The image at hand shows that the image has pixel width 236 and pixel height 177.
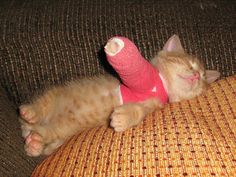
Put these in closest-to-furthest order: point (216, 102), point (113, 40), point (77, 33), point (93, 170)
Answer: point (93, 170)
point (113, 40)
point (216, 102)
point (77, 33)

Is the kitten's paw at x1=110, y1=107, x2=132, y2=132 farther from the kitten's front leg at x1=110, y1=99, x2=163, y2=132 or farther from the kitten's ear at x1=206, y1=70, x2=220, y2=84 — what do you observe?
the kitten's ear at x1=206, y1=70, x2=220, y2=84

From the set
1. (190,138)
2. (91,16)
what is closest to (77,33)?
(91,16)

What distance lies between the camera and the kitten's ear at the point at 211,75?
54.0 inches

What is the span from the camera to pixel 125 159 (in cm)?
80

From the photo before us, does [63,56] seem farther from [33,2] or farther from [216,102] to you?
[216,102]

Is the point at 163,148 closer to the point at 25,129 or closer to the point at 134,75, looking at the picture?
the point at 134,75

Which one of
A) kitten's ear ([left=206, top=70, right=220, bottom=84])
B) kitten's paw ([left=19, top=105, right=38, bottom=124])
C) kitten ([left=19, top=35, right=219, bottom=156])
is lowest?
kitten's ear ([left=206, top=70, right=220, bottom=84])

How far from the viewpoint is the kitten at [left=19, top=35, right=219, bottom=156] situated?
1.22m

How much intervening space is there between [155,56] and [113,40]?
0.50 meters

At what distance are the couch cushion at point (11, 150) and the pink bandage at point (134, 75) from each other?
1.17ft

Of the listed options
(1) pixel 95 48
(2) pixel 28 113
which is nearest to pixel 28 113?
(2) pixel 28 113

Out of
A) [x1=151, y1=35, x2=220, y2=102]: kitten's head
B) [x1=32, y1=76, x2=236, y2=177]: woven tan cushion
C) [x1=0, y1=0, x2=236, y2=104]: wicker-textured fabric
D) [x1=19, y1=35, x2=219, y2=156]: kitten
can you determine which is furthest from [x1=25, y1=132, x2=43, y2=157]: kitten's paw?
[x1=151, y1=35, x2=220, y2=102]: kitten's head

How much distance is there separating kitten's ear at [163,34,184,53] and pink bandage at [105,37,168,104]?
0.53 feet

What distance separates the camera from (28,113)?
1.20 m
